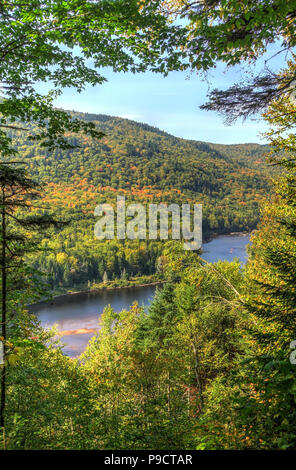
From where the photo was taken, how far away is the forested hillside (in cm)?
7381

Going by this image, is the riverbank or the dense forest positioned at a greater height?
the dense forest

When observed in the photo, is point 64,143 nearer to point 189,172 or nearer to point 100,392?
point 100,392

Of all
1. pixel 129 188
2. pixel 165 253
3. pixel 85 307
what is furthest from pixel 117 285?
pixel 129 188

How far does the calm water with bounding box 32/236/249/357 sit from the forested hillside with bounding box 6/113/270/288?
347 inches

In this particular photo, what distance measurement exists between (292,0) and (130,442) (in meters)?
7.05

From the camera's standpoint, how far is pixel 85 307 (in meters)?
54.3

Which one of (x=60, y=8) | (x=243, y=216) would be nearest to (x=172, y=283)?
(x=60, y=8)

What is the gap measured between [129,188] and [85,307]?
87066 millimetres

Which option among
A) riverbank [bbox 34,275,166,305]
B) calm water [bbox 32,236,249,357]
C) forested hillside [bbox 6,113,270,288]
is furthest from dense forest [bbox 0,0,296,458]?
riverbank [bbox 34,275,166,305]

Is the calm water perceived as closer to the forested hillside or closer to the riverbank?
the riverbank

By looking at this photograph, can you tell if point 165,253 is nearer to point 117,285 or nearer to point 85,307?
point 85,307

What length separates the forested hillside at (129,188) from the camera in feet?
242

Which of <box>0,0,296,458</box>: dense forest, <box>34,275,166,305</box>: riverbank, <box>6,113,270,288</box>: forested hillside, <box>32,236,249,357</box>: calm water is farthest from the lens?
<box>6,113,270,288</box>: forested hillside

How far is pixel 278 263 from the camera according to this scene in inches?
178
